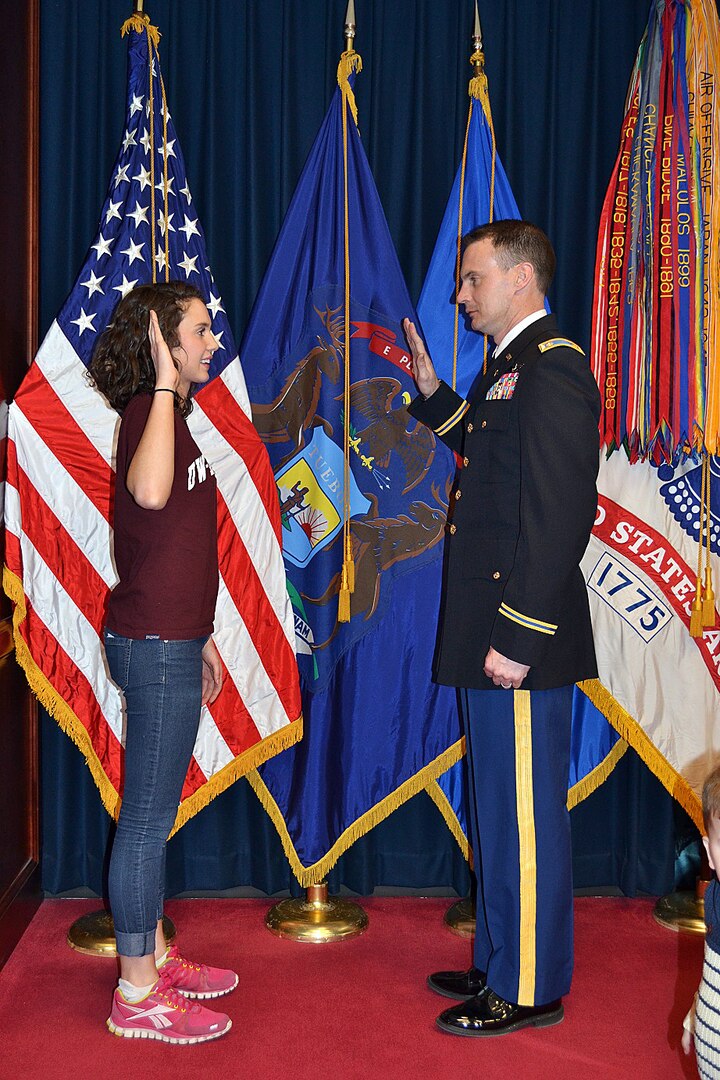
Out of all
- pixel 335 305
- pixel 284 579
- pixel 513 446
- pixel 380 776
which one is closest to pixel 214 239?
pixel 335 305

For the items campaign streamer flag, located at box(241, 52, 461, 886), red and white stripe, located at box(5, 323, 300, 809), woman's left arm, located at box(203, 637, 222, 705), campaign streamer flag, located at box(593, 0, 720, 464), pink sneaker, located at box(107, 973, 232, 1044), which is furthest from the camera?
campaign streamer flag, located at box(241, 52, 461, 886)

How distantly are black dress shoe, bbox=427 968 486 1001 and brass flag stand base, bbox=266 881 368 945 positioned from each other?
38 centimetres

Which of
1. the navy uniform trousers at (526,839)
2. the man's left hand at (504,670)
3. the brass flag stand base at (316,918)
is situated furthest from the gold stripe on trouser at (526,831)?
the brass flag stand base at (316,918)

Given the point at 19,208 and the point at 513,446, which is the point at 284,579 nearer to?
the point at 513,446

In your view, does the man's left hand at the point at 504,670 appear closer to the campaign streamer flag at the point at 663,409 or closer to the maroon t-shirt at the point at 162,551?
the maroon t-shirt at the point at 162,551

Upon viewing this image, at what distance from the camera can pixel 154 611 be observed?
6.75 ft

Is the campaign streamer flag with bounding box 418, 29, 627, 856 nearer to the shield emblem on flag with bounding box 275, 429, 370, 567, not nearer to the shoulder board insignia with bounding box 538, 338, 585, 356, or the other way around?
the shield emblem on flag with bounding box 275, 429, 370, 567

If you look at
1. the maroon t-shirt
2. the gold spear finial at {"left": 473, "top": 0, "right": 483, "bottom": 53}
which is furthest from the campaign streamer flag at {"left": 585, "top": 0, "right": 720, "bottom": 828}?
the maroon t-shirt

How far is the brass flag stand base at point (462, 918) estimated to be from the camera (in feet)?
9.09

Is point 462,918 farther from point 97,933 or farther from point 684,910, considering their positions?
point 97,933

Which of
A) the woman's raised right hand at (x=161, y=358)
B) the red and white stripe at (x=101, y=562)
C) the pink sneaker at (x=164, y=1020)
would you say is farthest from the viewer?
the red and white stripe at (x=101, y=562)

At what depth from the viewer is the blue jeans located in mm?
2092

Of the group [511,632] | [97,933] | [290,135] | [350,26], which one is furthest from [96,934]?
[350,26]

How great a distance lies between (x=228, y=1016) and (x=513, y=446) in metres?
1.40
